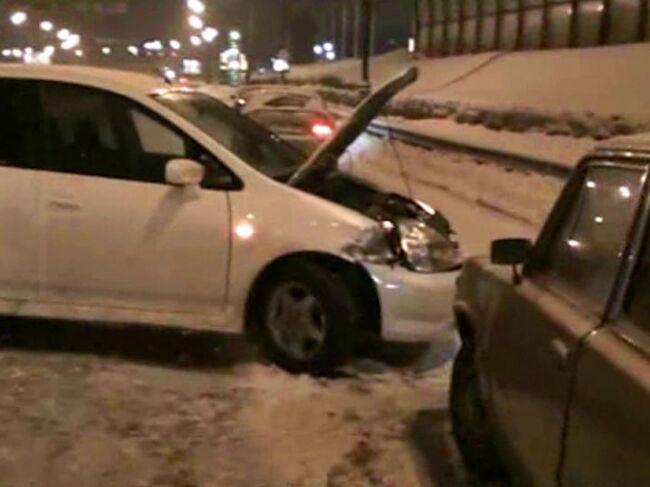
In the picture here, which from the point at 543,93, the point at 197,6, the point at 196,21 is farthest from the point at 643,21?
the point at 196,21

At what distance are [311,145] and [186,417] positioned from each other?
12491 mm

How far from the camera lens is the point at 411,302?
22.1ft

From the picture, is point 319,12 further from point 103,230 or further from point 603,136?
point 103,230

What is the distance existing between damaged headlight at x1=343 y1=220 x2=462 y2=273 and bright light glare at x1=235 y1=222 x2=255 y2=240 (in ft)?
1.82

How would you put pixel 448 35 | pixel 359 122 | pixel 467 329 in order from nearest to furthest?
pixel 467 329, pixel 359 122, pixel 448 35

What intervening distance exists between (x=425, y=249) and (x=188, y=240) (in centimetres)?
140

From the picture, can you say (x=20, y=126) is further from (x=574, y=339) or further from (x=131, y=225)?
(x=574, y=339)

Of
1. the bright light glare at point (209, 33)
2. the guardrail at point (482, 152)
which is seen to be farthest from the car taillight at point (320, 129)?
the bright light glare at point (209, 33)

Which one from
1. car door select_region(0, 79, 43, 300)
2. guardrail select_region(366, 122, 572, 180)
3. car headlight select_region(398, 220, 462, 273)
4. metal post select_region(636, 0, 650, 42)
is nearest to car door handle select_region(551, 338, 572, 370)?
car headlight select_region(398, 220, 462, 273)

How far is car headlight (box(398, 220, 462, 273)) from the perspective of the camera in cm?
685

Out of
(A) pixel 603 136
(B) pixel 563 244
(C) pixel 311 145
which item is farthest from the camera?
(A) pixel 603 136

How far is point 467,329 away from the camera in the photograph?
210 inches

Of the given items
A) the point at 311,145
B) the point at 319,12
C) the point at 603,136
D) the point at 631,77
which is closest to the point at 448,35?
the point at 631,77

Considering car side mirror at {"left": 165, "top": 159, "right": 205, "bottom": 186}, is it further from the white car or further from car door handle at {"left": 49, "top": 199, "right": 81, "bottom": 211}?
car door handle at {"left": 49, "top": 199, "right": 81, "bottom": 211}
